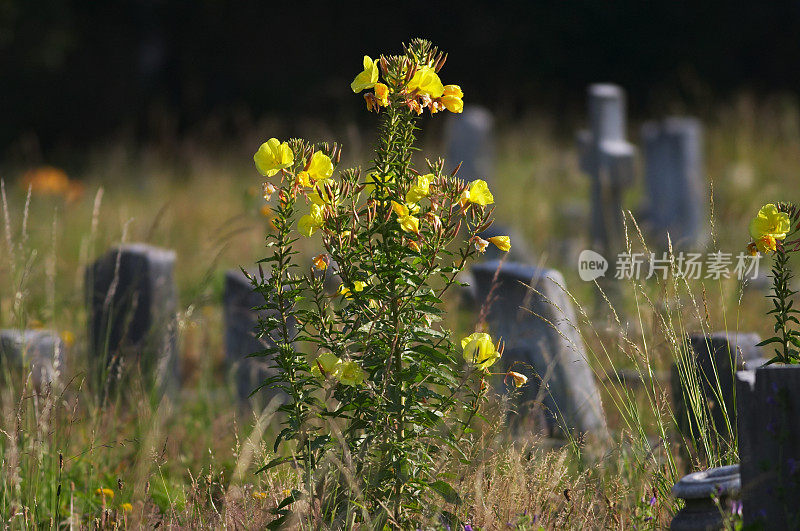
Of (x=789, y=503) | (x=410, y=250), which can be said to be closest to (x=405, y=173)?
(x=410, y=250)

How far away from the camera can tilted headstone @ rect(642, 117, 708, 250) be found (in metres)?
5.92

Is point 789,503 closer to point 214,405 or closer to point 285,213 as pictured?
point 285,213

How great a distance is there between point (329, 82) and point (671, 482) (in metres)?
11.0

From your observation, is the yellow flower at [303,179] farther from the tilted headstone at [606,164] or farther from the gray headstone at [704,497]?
the tilted headstone at [606,164]

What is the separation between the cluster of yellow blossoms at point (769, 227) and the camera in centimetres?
184

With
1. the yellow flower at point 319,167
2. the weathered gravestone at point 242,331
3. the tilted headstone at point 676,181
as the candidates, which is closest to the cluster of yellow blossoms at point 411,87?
the yellow flower at point 319,167

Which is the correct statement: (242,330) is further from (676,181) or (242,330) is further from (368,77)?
(676,181)

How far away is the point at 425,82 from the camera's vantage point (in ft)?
5.71

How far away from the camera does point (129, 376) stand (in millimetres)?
3254

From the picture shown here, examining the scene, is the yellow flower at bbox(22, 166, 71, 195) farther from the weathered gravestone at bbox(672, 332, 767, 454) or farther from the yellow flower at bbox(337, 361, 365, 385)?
the yellow flower at bbox(337, 361, 365, 385)

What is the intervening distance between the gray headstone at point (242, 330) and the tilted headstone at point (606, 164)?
2.29 meters

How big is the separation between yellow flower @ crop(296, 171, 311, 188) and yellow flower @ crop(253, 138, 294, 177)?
0.04 meters

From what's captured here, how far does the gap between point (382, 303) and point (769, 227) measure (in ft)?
2.72

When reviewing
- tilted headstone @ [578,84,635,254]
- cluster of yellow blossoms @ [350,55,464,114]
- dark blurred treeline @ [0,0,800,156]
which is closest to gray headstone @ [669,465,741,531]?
cluster of yellow blossoms @ [350,55,464,114]
